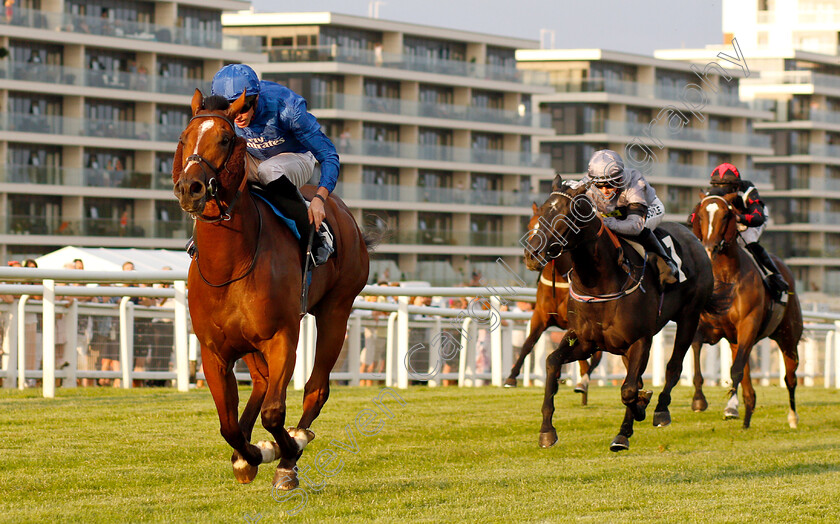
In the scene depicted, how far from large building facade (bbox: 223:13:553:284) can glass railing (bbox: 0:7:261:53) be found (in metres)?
3.20

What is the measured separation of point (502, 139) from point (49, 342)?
5598 cm

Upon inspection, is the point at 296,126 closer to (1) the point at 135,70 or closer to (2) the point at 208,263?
(2) the point at 208,263

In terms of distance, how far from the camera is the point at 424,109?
60.6 metres

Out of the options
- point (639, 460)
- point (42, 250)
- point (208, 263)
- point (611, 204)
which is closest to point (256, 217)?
point (208, 263)

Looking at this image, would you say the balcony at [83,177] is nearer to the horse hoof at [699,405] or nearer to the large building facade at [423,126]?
the large building facade at [423,126]

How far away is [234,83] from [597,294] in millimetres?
3651

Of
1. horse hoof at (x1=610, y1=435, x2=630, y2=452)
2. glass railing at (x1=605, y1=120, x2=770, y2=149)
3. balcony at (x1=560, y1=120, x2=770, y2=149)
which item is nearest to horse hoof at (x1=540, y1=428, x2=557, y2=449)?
horse hoof at (x1=610, y1=435, x2=630, y2=452)

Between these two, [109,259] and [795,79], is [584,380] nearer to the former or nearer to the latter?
[109,259]

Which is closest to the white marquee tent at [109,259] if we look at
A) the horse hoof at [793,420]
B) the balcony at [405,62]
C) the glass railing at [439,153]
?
the horse hoof at [793,420]

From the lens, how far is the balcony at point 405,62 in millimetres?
58062

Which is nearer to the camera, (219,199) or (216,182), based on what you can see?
(216,182)

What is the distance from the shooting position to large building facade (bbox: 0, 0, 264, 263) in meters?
46.6

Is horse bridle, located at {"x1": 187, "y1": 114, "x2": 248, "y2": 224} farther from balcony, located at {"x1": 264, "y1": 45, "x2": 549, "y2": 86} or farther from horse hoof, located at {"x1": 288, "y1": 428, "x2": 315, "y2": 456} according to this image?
balcony, located at {"x1": 264, "y1": 45, "x2": 549, "y2": 86}

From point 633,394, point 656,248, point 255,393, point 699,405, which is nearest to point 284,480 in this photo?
point 255,393
